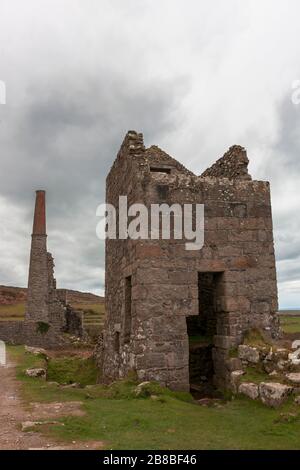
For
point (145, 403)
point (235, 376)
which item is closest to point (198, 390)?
point (235, 376)

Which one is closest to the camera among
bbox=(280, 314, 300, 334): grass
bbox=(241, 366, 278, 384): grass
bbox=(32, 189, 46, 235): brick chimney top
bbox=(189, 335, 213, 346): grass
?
bbox=(241, 366, 278, 384): grass

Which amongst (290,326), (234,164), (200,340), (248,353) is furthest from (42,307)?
(248,353)

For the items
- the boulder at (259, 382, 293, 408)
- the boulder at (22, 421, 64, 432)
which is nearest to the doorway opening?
the boulder at (259, 382, 293, 408)

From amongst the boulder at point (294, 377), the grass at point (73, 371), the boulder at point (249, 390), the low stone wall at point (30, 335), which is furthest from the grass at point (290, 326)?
the boulder at point (294, 377)

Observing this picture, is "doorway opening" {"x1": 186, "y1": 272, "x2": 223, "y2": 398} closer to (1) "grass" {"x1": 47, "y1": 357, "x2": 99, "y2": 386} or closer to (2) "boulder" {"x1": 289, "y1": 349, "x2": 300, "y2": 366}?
(2) "boulder" {"x1": 289, "y1": 349, "x2": 300, "y2": 366}

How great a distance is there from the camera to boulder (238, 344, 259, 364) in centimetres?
866

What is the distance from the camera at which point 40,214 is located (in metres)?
38.6

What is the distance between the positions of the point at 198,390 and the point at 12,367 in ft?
21.6

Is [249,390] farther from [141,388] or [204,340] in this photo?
[204,340]

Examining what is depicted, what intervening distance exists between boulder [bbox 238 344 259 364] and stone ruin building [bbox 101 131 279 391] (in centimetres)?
24

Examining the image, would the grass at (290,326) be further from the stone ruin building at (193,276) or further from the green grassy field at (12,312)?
the green grassy field at (12,312)

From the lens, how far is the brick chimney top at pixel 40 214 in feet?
123
